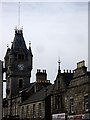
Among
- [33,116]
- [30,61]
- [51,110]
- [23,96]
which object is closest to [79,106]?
[51,110]

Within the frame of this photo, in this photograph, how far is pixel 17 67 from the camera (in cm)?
7819

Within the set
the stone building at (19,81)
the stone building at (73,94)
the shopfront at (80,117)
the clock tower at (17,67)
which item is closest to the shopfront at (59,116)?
the stone building at (73,94)

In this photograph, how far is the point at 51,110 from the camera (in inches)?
2019

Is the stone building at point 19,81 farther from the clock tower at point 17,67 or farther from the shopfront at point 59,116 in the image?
the shopfront at point 59,116

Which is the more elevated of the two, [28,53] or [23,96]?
[28,53]

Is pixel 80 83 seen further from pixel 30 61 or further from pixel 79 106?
pixel 30 61

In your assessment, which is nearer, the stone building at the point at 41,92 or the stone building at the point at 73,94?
the stone building at the point at 73,94

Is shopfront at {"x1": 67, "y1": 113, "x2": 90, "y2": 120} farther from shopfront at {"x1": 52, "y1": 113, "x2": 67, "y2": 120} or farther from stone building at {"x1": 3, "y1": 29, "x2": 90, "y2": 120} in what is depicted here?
shopfront at {"x1": 52, "y1": 113, "x2": 67, "y2": 120}

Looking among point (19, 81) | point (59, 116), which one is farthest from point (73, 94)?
point (19, 81)

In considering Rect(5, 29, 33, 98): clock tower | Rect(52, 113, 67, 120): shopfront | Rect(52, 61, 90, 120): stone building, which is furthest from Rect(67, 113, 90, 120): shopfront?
Rect(5, 29, 33, 98): clock tower

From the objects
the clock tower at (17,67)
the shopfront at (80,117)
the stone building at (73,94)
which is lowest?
the shopfront at (80,117)

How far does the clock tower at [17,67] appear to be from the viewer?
77.4 meters

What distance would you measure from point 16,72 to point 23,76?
1537 millimetres

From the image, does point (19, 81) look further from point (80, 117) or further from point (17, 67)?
point (80, 117)
